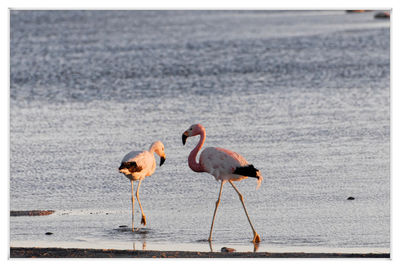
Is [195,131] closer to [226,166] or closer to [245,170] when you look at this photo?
[226,166]

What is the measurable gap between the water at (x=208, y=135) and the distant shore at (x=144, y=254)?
1.55 ft

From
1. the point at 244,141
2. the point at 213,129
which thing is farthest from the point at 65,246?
the point at 213,129

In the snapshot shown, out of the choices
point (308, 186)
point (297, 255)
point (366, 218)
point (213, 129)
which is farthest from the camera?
point (213, 129)

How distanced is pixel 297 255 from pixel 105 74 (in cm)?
1809

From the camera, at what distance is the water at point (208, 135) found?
10125 mm

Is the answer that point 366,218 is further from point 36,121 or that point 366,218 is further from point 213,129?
point 36,121

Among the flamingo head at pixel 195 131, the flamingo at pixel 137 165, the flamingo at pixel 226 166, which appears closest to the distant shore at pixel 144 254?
the flamingo at pixel 226 166

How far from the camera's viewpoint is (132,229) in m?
10.3

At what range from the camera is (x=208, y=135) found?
15.6 meters

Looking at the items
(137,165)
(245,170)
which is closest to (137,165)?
(137,165)

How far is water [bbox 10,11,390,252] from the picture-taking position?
1012cm

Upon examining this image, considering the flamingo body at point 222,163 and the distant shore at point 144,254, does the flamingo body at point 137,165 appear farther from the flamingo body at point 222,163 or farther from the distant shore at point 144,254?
the distant shore at point 144,254

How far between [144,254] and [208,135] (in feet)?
22.9

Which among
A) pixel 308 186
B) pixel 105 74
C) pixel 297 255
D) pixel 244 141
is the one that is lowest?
pixel 297 255
